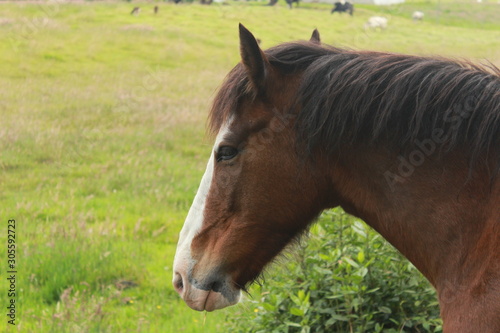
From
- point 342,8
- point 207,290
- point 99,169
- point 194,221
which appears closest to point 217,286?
point 207,290

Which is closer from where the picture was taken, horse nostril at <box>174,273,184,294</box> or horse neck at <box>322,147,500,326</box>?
horse neck at <box>322,147,500,326</box>

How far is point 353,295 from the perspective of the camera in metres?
3.97

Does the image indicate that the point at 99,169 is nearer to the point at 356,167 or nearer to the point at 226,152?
the point at 226,152

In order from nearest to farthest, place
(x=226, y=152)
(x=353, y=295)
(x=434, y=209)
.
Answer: (x=434, y=209) → (x=226, y=152) → (x=353, y=295)

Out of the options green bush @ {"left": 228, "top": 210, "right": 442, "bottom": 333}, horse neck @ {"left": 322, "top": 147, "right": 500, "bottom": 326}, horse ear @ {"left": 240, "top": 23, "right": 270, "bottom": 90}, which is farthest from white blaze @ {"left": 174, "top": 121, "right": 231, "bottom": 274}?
green bush @ {"left": 228, "top": 210, "right": 442, "bottom": 333}

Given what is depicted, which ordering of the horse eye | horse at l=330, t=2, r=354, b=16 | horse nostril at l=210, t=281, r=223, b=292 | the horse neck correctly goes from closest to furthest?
the horse neck
the horse eye
horse nostril at l=210, t=281, r=223, b=292
horse at l=330, t=2, r=354, b=16

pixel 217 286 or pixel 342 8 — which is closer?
pixel 217 286

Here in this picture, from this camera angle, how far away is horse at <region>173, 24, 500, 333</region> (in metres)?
2.33

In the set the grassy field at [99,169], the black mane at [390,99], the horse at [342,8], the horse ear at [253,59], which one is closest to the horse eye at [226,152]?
the black mane at [390,99]

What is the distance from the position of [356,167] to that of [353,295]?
1.64 m

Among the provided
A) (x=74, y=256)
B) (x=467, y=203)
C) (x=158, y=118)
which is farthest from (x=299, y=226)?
(x=158, y=118)

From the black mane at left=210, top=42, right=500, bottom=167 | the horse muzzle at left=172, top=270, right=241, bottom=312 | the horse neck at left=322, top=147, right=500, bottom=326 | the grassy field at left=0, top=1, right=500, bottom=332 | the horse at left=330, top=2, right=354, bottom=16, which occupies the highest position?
the black mane at left=210, top=42, right=500, bottom=167

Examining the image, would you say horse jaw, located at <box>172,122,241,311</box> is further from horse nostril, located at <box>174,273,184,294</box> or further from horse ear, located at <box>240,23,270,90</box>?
horse ear, located at <box>240,23,270,90</box>

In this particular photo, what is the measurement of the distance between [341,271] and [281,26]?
38.7 metres
